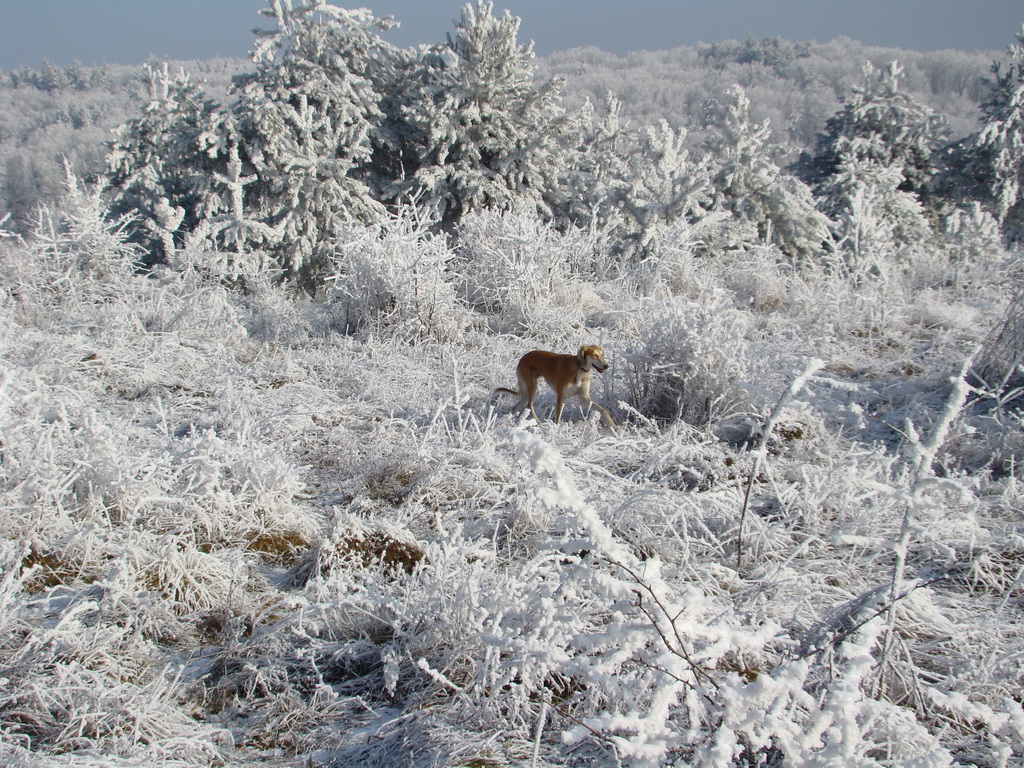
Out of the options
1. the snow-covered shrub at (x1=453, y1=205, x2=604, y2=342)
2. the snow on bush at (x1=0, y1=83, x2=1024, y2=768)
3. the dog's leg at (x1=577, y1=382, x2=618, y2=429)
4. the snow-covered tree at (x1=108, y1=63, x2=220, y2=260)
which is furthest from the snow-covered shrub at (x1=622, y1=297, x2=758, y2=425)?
the snow-covered tree at (x1=108, y1=63, x2=220, y2=260)

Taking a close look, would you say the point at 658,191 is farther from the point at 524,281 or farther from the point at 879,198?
the point at 879,198

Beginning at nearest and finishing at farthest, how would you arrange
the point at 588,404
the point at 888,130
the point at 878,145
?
the point at 588,404
the point at 878,145
the point at 888,130

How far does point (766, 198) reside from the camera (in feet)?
33.3

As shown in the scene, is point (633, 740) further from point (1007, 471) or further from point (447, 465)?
point (1007, 471)

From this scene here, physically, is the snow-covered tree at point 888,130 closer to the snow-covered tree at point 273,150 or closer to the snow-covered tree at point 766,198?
the snow-covered tree at point 766,198

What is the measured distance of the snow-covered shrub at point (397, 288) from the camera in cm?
566

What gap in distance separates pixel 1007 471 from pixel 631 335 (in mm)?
2843

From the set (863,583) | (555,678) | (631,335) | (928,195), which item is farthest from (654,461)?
(928,195)

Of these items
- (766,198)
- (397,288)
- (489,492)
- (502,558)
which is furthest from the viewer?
(766,198)

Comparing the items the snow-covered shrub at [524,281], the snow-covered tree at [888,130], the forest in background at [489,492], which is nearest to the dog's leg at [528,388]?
the forest in background at [489,492]

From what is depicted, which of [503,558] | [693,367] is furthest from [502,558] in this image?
[693,367]

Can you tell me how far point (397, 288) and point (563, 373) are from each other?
2.43 metres

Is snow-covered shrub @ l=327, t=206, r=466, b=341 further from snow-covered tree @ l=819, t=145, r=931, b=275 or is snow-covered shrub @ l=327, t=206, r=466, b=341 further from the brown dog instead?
snow-covered tree @ l=819, t=145, r=931, b=275

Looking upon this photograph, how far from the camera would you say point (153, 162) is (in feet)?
32.0
